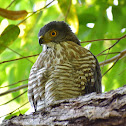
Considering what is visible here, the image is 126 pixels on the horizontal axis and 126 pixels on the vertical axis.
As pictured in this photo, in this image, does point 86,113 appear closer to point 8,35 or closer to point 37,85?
point 37,85

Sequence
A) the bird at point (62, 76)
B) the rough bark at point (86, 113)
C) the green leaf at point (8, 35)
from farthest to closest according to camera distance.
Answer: the green leaf at point (8, 35) < the bird at point (62, 76) < the rough bark at point (86, 113)

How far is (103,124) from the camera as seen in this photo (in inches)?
69.7

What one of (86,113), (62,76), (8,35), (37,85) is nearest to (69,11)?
(8,35)

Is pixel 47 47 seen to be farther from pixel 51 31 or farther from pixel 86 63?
pixel 86 63

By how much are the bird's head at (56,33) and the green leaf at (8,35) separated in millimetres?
444

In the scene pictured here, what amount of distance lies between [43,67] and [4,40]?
0.64 metres

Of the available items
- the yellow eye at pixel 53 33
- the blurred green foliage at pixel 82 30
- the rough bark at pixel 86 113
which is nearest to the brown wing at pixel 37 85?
the blurred green foliage at pixel 82 30

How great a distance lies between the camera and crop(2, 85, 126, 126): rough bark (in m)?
1.77

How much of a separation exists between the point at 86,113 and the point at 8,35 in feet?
5.88

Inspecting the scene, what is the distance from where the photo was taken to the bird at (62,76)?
2984 millimetres

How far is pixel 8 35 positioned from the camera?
10.7 feet

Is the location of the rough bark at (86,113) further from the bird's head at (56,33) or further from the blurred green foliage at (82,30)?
the bird's head at (56,33)

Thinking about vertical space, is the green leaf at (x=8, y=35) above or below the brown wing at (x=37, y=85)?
above

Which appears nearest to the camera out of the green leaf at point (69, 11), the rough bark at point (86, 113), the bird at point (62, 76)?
the rough bark at point (86, 113)
